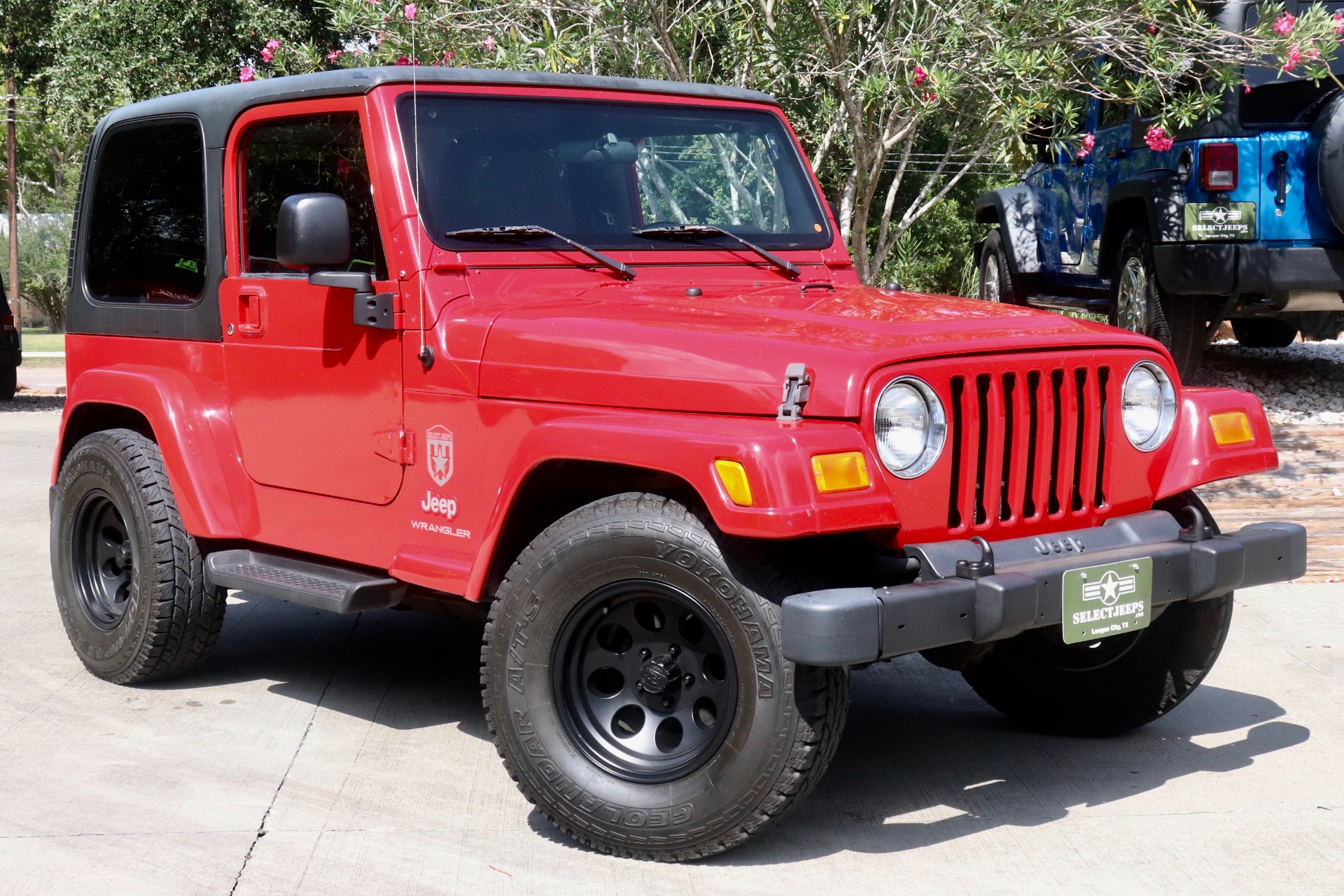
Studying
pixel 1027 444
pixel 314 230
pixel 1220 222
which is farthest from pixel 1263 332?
pixel 314 230

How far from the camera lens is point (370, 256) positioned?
4.47 m

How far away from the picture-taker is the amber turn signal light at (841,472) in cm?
335

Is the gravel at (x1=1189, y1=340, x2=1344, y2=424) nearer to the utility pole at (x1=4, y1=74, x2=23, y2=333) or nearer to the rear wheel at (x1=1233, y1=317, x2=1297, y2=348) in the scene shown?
the rear wheel at (x1=1233, y1=317, x2=1297, y2=348)

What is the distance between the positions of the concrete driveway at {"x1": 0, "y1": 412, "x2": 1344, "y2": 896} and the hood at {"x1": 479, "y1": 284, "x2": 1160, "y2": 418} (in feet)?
3.73

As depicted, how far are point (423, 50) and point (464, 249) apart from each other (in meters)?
4.34

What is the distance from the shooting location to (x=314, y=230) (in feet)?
13.9

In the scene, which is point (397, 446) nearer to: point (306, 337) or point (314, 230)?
point (306, 337)

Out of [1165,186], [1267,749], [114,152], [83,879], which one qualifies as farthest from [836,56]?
[83,879]

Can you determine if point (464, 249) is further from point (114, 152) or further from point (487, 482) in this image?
point (114, 152)

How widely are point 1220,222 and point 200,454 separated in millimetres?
5446

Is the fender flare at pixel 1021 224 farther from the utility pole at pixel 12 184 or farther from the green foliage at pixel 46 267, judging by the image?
the green foliage at pixel 46 267

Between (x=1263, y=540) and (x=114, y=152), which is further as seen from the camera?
(x=114, y=152)

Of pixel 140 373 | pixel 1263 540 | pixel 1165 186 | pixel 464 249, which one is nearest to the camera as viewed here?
pixel 1263 540

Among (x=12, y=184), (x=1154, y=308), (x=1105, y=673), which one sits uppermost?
(x=12, y=184)
